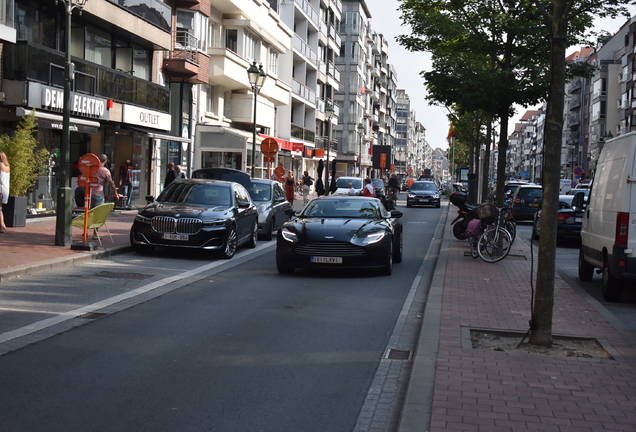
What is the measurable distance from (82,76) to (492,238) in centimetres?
1448

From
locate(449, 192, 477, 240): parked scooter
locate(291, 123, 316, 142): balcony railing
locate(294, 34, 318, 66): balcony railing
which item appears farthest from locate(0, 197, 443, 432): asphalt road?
locate(291, 123, 316, 142): balcony railing

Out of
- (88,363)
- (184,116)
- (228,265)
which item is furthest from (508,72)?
(184,116)

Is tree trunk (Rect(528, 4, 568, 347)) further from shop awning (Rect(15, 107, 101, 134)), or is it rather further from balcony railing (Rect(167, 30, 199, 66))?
balcony railing (Rect(167, 30, 199, 66))

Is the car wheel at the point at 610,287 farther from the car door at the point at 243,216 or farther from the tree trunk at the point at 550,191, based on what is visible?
the car door at the point at 243,216

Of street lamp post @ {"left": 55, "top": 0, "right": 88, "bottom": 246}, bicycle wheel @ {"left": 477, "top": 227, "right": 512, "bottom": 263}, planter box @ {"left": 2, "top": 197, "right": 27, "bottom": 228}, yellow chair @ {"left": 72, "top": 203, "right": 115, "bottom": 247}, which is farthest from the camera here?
planter box @ {"left": 2, "top": 197, "right": 27, "bottom": 228}

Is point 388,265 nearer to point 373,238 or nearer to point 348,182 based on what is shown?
point 373,238

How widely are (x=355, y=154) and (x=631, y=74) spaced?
98.1ft

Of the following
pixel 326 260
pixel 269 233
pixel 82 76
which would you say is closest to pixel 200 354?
pixel 326 260

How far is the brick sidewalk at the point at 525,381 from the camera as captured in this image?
4.92m

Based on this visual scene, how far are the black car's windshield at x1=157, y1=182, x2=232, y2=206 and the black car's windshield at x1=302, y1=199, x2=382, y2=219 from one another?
2378 millimetres

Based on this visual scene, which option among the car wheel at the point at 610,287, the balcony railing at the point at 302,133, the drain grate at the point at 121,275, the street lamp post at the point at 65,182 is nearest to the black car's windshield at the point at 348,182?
the balcony railing at the point at 302,133

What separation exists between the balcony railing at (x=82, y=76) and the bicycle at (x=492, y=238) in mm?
12510

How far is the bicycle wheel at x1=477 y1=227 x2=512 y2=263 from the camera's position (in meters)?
15.4

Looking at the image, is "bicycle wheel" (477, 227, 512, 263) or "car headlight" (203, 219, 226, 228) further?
"bicycle wheel" (477, 227, 512, 263)
